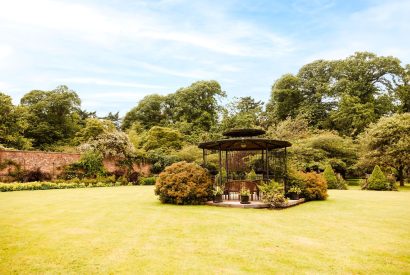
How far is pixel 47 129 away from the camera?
37.7 m

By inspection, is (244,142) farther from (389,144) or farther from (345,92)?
(345,92)

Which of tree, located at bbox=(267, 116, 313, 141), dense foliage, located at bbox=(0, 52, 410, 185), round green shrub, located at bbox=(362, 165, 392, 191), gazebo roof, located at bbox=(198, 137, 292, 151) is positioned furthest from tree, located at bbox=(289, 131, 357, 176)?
gazebo roof, located at bbox=(198, 137, 292, 151)

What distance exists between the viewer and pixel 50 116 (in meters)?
39.3

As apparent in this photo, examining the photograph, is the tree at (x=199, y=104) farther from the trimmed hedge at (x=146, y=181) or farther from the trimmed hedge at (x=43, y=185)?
the trimmed hedge at (x=43, y=185)

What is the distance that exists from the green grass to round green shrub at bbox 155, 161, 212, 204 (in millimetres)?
2217

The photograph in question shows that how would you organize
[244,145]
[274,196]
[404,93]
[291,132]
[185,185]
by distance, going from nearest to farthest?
[274,196]
[185,185]
[244,145]
[291,132]
[404,93]

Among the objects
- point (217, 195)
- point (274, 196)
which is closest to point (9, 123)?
point (217, 195)

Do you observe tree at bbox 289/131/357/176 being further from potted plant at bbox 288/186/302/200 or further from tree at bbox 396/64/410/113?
tree at bbox 396/64/410/113

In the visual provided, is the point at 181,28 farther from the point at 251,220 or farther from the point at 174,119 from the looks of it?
the point at 174,119

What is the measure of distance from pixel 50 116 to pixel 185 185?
34678 millimetres

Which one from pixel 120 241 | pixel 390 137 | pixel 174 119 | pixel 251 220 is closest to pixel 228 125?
pixel 174 119

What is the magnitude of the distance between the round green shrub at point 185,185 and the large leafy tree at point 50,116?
1228 inches

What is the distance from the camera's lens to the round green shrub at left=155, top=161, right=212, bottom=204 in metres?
11.1

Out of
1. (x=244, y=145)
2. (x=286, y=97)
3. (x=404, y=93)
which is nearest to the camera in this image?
(x=244, y=145)
